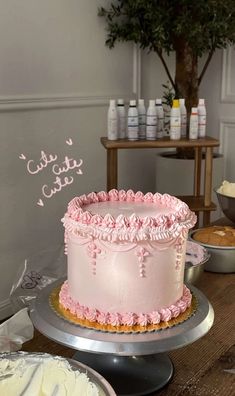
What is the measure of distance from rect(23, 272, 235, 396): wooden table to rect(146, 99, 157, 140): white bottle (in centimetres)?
125

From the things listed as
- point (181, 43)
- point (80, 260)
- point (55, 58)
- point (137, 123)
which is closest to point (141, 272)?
point (80, 260)

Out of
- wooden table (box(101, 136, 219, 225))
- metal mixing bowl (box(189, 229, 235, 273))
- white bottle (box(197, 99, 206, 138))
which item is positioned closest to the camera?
metal mixing bowl (box(189, 229, 235, 273))

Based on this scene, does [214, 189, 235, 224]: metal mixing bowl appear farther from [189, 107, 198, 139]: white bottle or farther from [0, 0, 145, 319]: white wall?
[0, 0, 145, 319]: white wall

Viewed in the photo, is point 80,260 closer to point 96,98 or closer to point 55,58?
point 55,58

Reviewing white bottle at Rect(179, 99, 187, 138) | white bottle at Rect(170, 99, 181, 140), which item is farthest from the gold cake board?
white bottle at Rect(179, 99, 187, 138)

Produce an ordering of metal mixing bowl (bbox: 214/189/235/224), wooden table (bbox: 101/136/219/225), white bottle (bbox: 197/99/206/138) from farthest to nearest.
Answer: white bottle (bbox: 197/99/206/138), wooden table (bbox: 101/136/219/225), metal mixing bowl (bbox: 214/189/235/224)

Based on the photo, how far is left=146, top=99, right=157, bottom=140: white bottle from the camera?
246 cm

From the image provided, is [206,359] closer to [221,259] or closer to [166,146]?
[221,259]

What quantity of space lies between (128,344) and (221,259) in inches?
29.0

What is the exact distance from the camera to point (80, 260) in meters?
0.95

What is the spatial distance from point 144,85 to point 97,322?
2612 millimetres

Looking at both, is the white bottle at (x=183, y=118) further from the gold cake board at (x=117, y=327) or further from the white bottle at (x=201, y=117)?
the gold cake board at (x=117, y=327)

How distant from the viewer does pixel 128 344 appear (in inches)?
34.4

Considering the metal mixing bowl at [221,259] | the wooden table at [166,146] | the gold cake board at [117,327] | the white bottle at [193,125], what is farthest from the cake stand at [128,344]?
the white bottle at [193,125]
